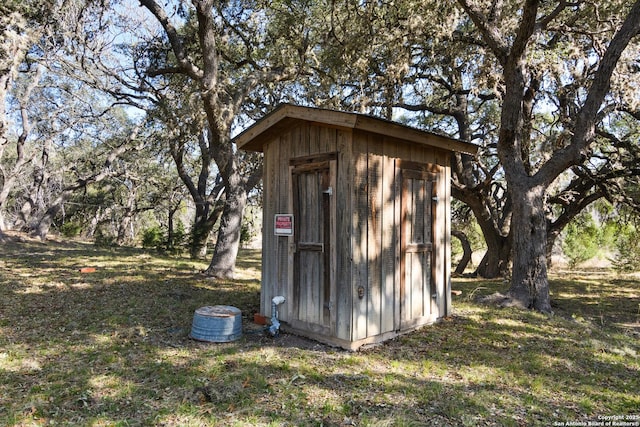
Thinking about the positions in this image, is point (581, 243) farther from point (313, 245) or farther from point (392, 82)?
point (313, 245)

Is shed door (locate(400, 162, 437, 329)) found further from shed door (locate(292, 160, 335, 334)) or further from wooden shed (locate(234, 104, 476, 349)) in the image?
shed door (locate(292, 160, 335, 334))

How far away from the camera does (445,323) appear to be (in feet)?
19.8

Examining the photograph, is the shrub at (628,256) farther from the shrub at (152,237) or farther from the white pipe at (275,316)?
the shrub at (152,237)

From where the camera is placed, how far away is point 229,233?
10055mm

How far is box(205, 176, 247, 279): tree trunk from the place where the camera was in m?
9.99

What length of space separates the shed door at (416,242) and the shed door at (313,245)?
3.59 feet

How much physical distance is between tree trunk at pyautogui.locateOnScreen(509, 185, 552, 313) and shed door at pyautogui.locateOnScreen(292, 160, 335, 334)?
4099 millimetres

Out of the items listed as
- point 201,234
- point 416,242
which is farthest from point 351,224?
point 201,234

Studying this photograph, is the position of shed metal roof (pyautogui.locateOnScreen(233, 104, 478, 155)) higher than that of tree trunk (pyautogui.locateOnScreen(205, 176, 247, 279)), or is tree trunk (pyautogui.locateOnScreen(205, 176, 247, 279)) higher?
shed metal roof (pyautogui.locateOnScreen(233, 104, 478, 155))

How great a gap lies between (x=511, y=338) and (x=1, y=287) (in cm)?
874

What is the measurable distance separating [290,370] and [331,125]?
9.18ft

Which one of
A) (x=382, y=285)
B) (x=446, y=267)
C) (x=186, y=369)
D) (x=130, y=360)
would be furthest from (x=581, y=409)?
(x=130, y=360)

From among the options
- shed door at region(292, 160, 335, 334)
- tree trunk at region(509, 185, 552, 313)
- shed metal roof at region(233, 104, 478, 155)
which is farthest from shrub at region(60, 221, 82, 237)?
tree trunk at region(509, 185, 552, 313)

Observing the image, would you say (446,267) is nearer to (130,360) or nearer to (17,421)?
(130,360)
